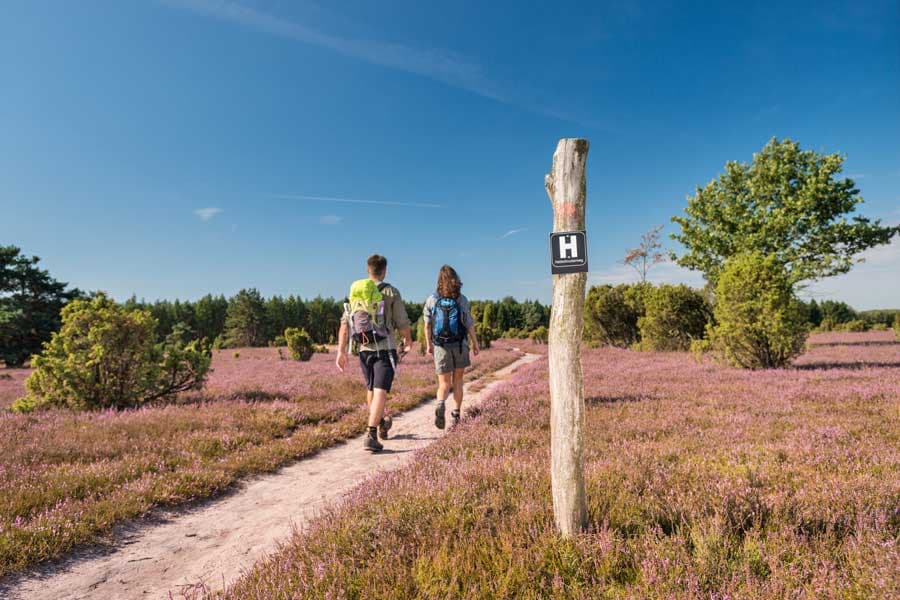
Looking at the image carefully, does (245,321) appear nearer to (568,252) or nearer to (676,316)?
(676,316)

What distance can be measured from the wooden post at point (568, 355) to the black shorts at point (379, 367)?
4.06 metres

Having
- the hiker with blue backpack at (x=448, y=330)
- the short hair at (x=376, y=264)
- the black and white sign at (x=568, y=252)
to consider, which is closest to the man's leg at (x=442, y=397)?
the hiker with blue backpack at (x=448, y=330)

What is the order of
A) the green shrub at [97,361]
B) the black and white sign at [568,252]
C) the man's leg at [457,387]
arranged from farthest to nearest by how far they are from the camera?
the green shrub at [97,361] < the man's leg at [457,387] < the black and white sign at [568,252]

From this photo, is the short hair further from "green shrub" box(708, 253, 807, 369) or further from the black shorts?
"green shrub" box(708, 253, 807, 369)

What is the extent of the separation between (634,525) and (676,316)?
2467cm

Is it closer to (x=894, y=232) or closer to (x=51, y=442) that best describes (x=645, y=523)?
(x=51, y=442)

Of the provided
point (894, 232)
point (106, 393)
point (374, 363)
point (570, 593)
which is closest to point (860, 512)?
point (570, 593)

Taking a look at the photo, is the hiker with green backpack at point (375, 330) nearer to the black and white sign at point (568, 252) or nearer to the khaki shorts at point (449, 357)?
the khaki shorts at point (449, 357)

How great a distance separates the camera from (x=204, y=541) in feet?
14.1

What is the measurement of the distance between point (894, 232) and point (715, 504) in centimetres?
2975

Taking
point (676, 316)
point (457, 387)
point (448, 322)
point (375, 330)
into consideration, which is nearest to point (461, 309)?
point (448, 322)

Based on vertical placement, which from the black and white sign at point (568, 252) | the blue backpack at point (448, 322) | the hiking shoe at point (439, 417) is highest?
the black and white sign at point (568, 252)

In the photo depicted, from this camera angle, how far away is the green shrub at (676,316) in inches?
984

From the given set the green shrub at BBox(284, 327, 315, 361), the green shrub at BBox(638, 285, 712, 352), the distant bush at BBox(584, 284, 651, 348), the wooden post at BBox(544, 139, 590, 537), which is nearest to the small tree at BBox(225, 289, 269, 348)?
the green shrub at BBox(284, 327, 315, 361)
